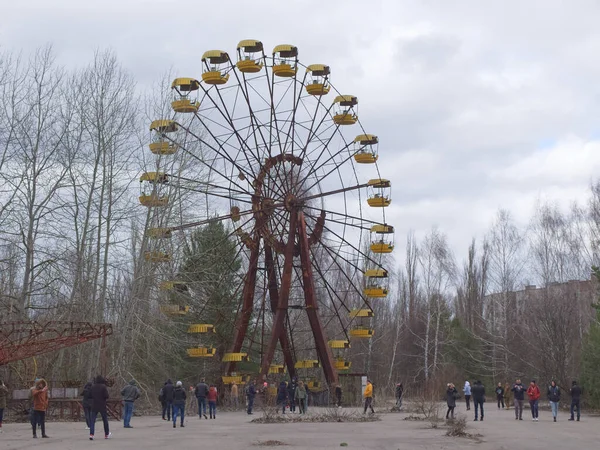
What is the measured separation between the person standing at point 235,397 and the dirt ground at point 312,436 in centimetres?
985

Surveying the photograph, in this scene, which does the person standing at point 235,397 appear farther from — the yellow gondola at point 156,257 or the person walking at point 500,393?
the person walking at point 500,393

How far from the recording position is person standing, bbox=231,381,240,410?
3881 cm

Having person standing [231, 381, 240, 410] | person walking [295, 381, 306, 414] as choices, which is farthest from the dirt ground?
person standing [231, 381, 240, 410]

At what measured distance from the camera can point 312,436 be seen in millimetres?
21938

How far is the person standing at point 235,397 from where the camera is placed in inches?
1528

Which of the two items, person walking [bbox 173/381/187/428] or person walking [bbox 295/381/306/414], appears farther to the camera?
person walking [bbox 295/381/306/414]

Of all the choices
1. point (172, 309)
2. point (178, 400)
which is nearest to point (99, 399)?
point (178, 400)

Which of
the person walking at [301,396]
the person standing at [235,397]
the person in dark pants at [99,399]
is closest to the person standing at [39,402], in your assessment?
the person in dark pants at [99,399]

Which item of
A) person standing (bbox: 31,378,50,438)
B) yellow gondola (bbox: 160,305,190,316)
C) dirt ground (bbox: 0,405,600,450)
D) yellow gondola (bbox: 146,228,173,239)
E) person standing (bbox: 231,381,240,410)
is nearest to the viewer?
dirt ground (bbox: 0,405,600,450)

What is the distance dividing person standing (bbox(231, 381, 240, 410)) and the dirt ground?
9.85m

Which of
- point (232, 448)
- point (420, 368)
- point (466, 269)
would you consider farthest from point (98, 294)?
point (466, 269)

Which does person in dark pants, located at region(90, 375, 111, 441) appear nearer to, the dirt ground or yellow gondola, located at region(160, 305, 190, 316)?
the dirt ground

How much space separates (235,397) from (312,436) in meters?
17.8

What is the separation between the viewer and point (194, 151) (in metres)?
43.7
